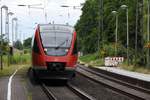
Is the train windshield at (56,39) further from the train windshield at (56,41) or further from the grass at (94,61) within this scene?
the grass at (94,61)

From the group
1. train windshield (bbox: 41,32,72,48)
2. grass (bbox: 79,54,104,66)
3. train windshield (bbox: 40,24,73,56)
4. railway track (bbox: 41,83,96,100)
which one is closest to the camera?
railway track (bbox: 41,83,96,100)

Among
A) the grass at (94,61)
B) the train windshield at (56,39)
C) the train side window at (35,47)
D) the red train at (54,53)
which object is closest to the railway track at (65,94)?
the red train at (54,53)

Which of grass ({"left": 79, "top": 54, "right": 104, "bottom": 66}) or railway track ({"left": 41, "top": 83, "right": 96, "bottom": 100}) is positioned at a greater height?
railway track ({"left": 41, "top": 83, "right": 96, "bottom": 100})

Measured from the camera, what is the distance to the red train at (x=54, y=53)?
102 ft

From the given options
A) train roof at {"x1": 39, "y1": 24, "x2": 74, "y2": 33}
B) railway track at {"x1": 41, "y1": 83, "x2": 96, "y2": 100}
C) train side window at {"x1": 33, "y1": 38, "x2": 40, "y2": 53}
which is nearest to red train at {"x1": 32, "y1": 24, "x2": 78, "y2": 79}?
train side window at {"x1": 33, "y1": 38, "x2": 40, "y2": 53}

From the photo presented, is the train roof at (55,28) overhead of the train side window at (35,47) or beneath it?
overhead

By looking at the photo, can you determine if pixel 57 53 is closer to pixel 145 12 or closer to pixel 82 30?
pixel 145 12

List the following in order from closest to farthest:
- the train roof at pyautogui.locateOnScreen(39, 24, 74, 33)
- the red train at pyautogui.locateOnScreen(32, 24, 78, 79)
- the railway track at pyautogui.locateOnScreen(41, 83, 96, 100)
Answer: the railway track at pyautogui.locateOnScreen(41, 83, 96, 100)
the red train at pyautogui.locateOnScreen(32, 24, 78, 79)
the train roof at pyautogui.locateOnScreen(39, 24, 74, 33)

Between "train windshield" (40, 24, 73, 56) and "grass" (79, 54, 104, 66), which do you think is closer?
"train windshield" (40, 24, 73, 56)

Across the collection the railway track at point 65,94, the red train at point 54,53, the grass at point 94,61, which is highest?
the red train at point 54,53

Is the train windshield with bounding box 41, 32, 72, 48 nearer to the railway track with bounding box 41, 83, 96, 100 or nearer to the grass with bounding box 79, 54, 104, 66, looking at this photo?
the railway track with bounding box 41, 83, 96, 100

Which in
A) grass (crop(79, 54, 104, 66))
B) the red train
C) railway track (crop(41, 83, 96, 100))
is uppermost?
the red train

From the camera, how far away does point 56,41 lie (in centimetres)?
3200

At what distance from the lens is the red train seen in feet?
102
